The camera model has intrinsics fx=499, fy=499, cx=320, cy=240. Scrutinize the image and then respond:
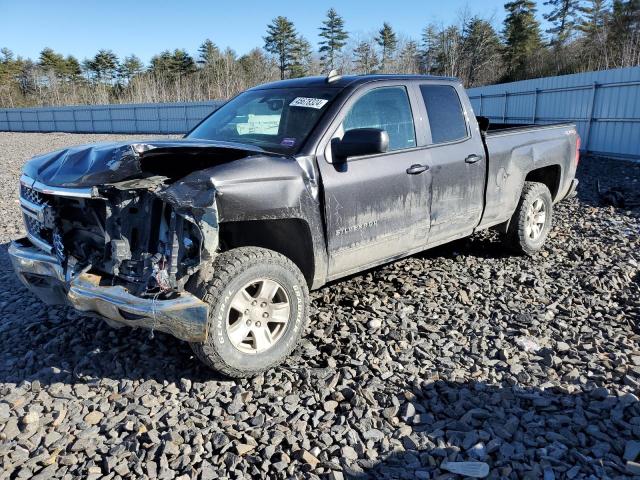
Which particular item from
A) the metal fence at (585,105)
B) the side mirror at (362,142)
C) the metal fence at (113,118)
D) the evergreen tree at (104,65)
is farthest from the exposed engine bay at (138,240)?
the evergreen tree at (104,65)

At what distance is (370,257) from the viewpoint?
402 centimetres

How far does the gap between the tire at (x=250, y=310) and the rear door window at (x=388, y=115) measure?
4.36ft

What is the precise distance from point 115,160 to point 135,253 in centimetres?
57

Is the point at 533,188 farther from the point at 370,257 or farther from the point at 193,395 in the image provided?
the point at 193,395

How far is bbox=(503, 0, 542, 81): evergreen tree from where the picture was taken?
4544cm

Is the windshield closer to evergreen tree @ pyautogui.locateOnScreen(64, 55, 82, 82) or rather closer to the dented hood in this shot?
the dented hood

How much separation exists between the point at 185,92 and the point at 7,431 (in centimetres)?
5165

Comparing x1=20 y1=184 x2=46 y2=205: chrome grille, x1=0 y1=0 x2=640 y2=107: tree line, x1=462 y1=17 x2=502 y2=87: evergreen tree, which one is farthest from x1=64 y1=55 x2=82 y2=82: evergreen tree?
x1=20 y1=184 x2=46 y2=205: chrome grille

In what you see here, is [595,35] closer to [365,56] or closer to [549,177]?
[365,56]

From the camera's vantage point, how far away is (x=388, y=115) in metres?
4.20

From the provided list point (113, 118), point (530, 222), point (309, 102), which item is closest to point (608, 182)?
point (530, 222)

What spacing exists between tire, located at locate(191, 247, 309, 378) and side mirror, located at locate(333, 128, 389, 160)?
0.91m

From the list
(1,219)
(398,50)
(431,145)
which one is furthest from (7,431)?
(398,50)

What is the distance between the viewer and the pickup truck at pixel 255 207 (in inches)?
117
